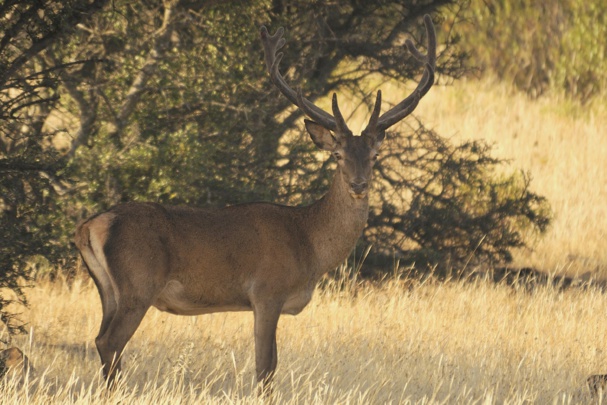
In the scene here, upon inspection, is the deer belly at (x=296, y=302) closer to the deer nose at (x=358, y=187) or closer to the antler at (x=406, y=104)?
the deer nose at (x=358, y=187)

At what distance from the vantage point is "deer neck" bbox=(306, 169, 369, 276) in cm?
867

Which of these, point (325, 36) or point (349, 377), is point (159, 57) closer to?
point (325, 36)

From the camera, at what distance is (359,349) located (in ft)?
32.1

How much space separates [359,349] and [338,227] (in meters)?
1.51

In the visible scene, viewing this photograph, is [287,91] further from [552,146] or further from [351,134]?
[552,146]

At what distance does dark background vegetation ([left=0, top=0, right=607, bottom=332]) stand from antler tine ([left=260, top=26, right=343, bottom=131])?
4.95 ft

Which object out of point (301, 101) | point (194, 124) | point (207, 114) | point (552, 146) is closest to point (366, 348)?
point (301, 101)

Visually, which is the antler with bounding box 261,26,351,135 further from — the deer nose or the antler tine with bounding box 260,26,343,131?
the deer nose

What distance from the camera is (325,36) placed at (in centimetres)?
1371

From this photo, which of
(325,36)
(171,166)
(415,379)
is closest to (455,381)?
(415,379)

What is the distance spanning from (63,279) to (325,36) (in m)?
4.24

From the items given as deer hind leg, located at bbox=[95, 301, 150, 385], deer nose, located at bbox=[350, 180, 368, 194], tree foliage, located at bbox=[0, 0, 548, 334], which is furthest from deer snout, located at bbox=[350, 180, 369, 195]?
tree foliage, located at bbox=[0, 0, 548, 334]

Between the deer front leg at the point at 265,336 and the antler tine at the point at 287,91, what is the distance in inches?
57.3

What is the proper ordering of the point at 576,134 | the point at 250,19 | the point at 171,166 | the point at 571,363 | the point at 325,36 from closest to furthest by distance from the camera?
the point at 571,363 < the point at 171,166 < the point at 250,19 < the point at 325,36 < the point at 576,134
